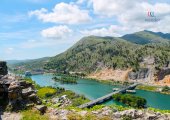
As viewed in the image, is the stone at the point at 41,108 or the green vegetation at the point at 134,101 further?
the green vegetation at the point at 134,101

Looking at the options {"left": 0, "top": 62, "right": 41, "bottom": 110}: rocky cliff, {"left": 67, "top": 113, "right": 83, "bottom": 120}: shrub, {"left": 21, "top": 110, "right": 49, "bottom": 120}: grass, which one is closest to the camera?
{"left": 21, "top": 110, "right": 49, "bottom": 120}: grass

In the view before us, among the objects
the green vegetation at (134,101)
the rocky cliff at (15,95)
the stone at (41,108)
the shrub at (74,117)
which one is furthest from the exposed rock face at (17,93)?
the green vegetation at (134,101)

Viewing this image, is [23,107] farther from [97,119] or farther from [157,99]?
[157,99]

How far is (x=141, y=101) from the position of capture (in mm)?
136250

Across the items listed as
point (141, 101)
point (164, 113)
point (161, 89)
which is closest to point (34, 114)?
point (164, 113)

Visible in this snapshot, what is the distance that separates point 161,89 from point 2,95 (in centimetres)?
17083

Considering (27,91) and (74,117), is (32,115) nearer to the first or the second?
(27,91)

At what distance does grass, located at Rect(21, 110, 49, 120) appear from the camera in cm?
3244

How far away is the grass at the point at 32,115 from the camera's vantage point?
106 ft

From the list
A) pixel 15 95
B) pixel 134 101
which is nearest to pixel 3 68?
pixel 15 95

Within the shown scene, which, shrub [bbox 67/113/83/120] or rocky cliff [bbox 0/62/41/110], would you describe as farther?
rocky cliff [bbox 0/62/41/110]

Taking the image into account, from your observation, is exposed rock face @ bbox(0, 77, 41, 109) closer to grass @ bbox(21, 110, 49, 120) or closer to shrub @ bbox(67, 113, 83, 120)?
grass @ bbox(21, 110, 49, 120)

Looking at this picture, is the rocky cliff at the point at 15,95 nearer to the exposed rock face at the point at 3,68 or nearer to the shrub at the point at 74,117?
the exposed rock face at the point at 3,68

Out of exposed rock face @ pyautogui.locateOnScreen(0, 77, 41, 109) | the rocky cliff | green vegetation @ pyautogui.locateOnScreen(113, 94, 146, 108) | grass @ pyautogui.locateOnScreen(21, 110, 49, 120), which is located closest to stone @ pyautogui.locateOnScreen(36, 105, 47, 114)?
grass @ pyautogui.locateOnScreen(21, 110, 49, 120)
